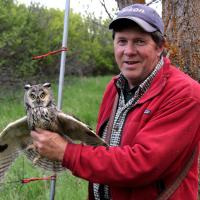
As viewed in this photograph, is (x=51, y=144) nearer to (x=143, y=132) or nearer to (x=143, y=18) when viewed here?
(x=143, y=132)

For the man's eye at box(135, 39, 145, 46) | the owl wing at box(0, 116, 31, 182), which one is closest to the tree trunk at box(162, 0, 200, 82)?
the man's eye at box(135, 39, 145, 46)

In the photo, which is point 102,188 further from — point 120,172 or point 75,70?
point 75,70

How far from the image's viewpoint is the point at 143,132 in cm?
237

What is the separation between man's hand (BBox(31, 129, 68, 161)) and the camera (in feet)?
7.99

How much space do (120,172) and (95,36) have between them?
2441 centimetres

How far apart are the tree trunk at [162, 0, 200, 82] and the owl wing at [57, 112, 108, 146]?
1.50 meters

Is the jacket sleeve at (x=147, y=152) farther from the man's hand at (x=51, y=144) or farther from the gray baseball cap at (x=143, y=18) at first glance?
the gray baseball cap at (x=143, y=18)

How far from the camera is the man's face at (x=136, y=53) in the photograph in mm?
2602

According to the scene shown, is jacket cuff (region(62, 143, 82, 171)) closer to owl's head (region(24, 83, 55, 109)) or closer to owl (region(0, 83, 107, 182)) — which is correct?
owl (region(0, 83, 107, 182))

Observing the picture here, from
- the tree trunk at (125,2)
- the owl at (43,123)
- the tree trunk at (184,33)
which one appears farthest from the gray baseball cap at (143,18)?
the tree trunk at (125,2)

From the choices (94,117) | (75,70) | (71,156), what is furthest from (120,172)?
(75,70)

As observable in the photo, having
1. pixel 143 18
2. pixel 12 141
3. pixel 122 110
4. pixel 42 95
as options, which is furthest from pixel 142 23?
pixel 12 141

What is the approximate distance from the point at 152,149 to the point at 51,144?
568 millimetres

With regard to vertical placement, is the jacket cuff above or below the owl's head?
below
